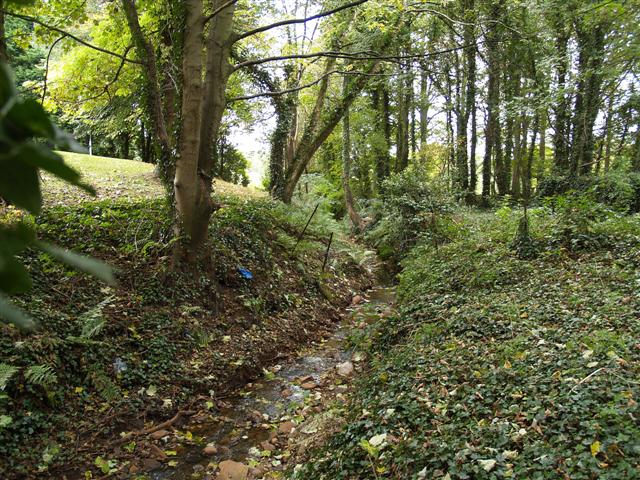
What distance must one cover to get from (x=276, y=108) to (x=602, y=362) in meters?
12.7

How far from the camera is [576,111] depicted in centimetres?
1346

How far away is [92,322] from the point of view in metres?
4.86

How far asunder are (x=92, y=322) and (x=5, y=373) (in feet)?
3.89

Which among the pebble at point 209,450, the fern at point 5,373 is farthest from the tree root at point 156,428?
the fern at point 5,373

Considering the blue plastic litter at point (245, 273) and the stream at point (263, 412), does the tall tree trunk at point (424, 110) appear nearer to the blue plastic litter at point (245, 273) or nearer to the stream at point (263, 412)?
the blue plastic litter at point (245, 273)

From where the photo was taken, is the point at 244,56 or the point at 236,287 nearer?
the point at 236,287

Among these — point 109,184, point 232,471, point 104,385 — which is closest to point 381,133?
point 109,184

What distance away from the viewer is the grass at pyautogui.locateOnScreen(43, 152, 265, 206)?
28.2ft

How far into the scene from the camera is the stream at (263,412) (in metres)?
4.18

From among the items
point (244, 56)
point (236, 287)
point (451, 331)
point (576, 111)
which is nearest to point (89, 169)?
point (244, 56)

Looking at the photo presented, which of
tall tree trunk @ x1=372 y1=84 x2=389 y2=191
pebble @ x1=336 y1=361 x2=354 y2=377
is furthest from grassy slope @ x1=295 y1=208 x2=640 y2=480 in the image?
tall tree trunk @ x1=372 y1=84 x2=389 y2=191

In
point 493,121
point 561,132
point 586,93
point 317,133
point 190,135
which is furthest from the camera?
point 493,121

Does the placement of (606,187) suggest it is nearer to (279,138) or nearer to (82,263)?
(279,138)

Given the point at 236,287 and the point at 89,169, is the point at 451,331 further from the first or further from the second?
the point at 89,169
